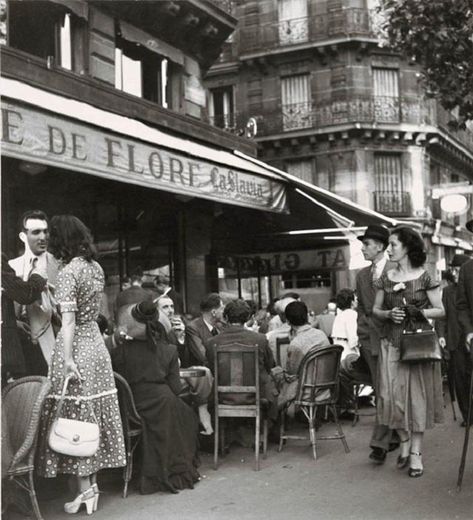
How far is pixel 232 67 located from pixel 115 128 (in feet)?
75.8

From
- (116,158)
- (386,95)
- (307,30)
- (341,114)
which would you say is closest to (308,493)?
(116,158)

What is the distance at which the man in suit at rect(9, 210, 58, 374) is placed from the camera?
5.29 metres

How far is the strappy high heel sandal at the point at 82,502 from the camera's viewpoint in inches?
192

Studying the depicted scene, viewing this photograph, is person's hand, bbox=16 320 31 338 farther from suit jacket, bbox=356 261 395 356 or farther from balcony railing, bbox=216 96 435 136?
balcony railing, bbox=216 96 435 136

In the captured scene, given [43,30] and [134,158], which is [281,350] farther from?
[43,30]

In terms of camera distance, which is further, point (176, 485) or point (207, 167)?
point (207, 167)

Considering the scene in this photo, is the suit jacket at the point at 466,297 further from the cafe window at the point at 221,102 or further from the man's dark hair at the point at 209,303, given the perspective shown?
the cafe window at the point at 221,102

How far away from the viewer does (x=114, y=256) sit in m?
10.3

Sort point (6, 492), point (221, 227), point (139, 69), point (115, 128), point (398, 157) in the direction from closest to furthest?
point (6, 492)
point (115, 128)
point (139, 69)
point (221, 227)
point (398, 157)

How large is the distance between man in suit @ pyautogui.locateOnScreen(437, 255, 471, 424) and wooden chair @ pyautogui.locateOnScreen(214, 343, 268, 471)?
7.17ft

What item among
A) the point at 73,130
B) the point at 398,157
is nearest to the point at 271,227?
the point at 73,130

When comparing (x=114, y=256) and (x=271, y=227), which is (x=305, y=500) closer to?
(x=114, y=256)

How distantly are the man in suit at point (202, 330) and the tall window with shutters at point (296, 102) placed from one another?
69.4ft

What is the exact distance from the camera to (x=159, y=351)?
→ 5.69m
